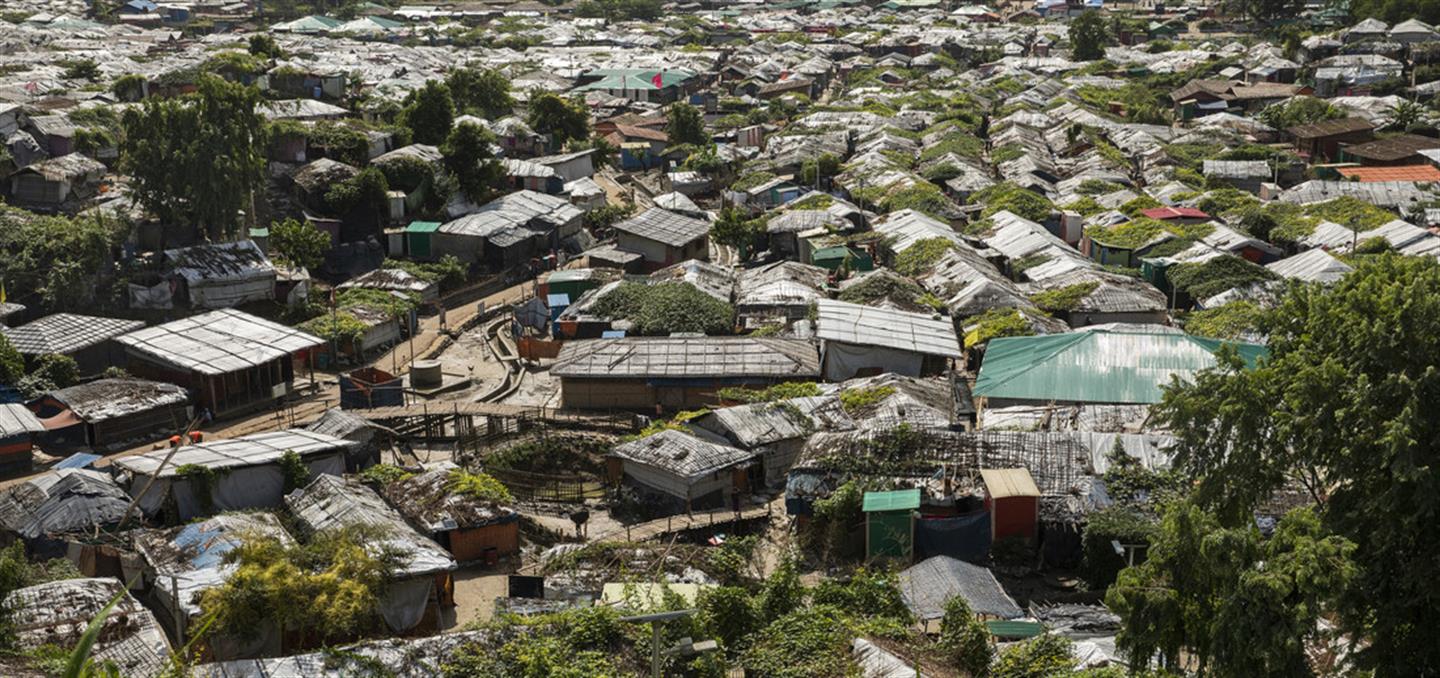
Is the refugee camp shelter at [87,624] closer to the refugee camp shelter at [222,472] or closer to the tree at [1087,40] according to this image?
the refugee camp shelter at [222,472]

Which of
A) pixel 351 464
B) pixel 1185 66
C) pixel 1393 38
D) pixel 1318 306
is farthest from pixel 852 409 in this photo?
pixel 1393 38

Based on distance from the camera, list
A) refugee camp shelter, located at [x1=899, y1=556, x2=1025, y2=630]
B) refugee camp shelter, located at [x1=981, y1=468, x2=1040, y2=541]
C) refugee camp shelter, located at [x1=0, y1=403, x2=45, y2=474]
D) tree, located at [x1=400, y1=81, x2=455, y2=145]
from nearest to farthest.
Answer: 1. refugee camp shelter, located at [x1=899, y1=556, x2=1025, y2=630]
2. refugee camp shelter, located at [x1=981, y1=468, x2=1040, y2=541]
3. refugee camp shelter, located at [x1=0, y1=403, x2=45, y2=474]
4. tree, located at [x1=400, y1=81, x2=455, y2=145]

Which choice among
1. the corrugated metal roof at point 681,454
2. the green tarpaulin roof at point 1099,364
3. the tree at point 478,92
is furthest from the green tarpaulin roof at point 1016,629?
the tree at point 478,92

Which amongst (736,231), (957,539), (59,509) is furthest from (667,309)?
(59,509)

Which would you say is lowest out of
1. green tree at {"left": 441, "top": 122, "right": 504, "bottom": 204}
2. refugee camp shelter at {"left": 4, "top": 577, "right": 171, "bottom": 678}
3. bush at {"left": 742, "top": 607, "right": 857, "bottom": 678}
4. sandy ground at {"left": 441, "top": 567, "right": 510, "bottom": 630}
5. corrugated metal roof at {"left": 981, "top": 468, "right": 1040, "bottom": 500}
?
sandy ground at {"left": 441, "top": 567, "right": 510, "bottom": 630}

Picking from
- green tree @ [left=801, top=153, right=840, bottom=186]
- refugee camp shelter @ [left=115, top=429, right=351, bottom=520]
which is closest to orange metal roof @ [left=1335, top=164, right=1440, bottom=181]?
green tree @ [left=801, top=153, right=840, bottom=186]

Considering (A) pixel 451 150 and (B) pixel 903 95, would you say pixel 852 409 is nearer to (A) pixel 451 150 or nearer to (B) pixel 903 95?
(A) pixel 451 150

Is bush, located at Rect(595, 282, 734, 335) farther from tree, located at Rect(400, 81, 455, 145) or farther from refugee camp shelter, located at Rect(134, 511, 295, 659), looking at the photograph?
tree, located at Rect(400, 81, 455, 145)
